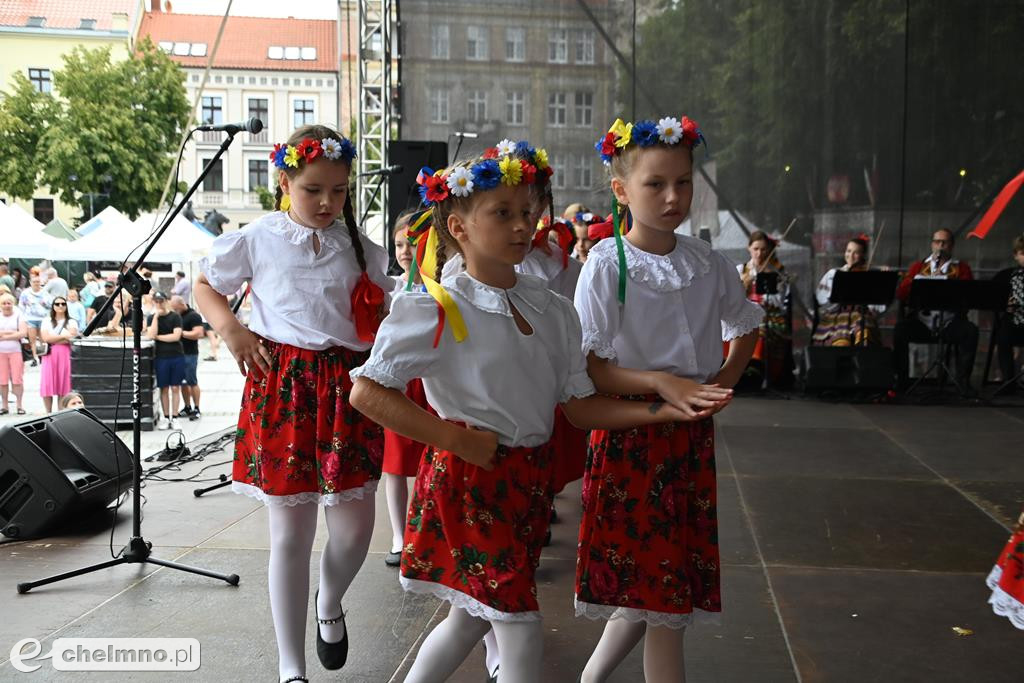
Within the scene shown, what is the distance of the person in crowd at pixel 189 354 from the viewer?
896 cm

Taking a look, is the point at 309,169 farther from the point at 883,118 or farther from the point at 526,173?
the point at 883,118

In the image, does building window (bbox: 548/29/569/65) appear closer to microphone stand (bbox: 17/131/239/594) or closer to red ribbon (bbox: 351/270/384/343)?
microphone stand (bbox: 17/131/239/594)

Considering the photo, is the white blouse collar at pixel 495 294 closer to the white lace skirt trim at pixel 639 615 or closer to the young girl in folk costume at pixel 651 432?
the young girl in folk costume at pixel 651 432

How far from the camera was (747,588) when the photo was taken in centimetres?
378

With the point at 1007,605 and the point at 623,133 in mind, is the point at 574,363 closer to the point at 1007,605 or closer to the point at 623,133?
the point at 623,133

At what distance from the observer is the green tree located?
57.8 ft

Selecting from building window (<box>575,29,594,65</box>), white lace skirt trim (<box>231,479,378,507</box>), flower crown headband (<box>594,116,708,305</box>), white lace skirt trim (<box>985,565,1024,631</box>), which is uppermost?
building window (<box>575,29,594,65</box>)

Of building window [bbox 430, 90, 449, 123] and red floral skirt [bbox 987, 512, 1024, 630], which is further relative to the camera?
building window [bbox 430, 90, 449, 123]

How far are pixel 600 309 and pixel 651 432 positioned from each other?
314mm

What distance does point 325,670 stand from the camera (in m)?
2.94

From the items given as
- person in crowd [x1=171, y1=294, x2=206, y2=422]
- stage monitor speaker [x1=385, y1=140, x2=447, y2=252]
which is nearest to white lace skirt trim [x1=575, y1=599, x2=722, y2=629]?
stage monitor speaker [x1=385, y1=140, x2=447, y2=252]

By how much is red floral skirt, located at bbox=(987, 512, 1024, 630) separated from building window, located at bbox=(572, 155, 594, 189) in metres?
8.98

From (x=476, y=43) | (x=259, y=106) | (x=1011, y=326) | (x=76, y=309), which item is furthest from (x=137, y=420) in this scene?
(x=259, y=106)

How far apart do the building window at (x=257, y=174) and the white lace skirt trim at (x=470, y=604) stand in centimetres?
4172
